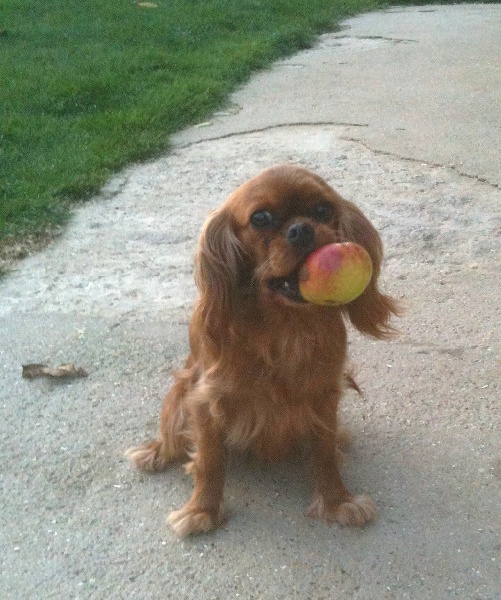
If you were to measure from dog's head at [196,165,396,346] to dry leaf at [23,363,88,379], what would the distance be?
46.3 inches

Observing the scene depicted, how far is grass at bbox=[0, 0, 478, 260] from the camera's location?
18.3 feet

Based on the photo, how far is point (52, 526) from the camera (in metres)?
2.68

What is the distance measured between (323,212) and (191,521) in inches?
42.3

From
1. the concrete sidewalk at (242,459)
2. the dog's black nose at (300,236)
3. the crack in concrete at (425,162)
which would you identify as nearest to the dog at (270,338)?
the dog's black nose at (300,236)

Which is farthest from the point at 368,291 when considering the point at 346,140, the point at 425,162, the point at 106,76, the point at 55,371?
the point at 106,76

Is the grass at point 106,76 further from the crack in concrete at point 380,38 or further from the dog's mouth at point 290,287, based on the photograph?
the dog's mouth at point 290,287

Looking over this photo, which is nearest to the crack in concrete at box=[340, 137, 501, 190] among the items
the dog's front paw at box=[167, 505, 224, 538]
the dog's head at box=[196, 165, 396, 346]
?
the dog's head at box=[196, 165, 396, 346]

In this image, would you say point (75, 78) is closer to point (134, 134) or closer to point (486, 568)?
point (134, 134)

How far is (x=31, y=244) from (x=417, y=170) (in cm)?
264

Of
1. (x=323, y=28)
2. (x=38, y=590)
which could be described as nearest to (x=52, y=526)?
(x=38, y=590)

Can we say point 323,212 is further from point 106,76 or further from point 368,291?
point 106,76

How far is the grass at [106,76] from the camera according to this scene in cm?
559

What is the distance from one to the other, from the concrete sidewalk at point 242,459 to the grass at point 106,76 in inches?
11.4

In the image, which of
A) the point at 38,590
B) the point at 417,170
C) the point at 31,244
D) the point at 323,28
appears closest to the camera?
the point at 38,590
